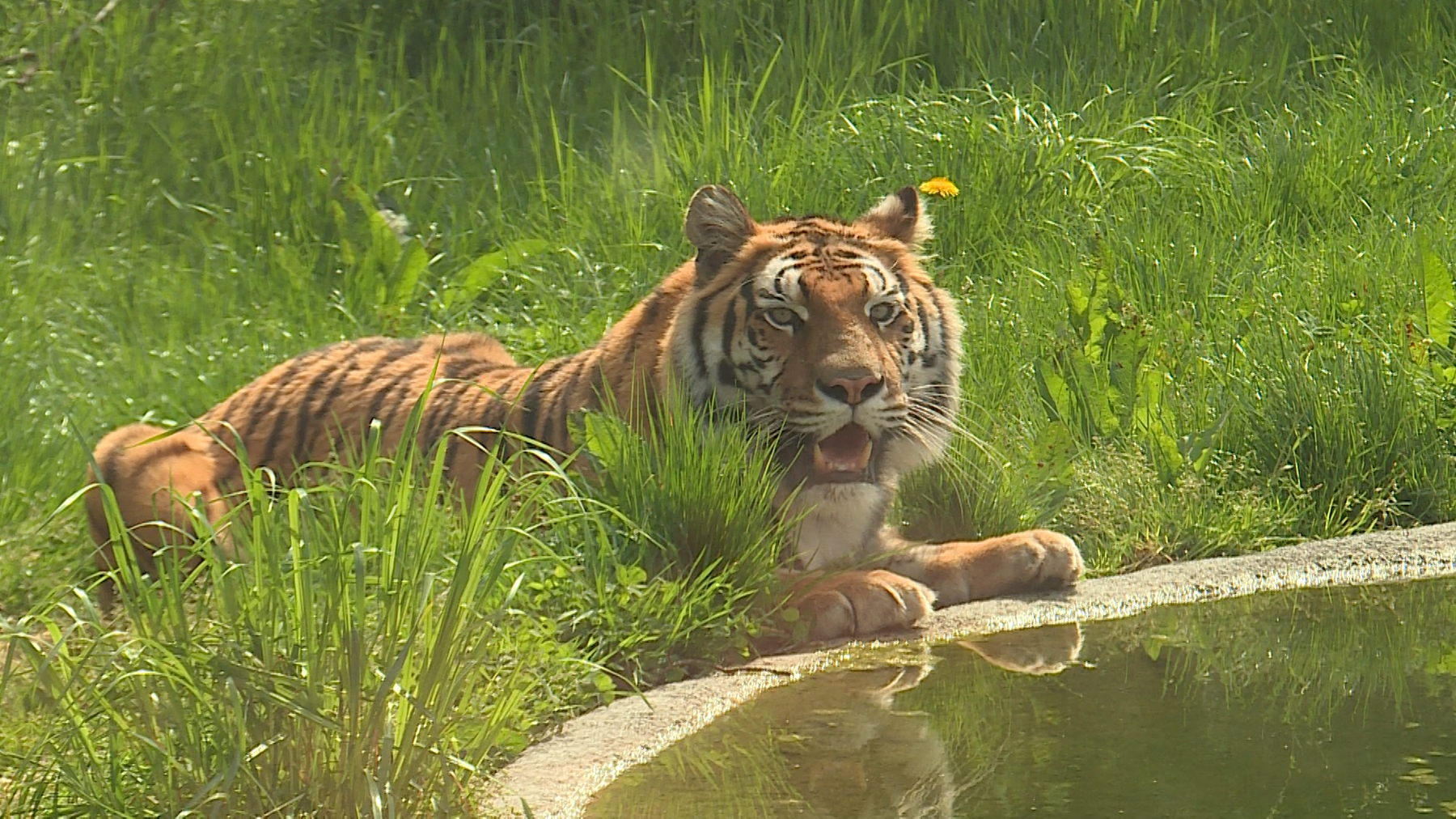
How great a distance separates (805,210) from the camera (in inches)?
284

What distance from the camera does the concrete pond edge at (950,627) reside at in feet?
10.4

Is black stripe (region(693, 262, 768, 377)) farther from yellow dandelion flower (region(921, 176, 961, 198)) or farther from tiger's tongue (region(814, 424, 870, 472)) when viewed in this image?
yellow dandelion flower (region(921, 176, 961, 198))

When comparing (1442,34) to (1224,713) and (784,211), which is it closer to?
(784,211)

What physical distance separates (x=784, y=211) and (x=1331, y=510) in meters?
2.61

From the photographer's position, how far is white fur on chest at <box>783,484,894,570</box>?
4609 mm

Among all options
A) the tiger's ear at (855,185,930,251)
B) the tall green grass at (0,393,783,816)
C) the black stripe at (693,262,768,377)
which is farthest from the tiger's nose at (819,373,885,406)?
the tall green grass at (0,393,783,816)

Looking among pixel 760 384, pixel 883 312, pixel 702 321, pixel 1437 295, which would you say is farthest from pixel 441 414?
pixel 1437 295

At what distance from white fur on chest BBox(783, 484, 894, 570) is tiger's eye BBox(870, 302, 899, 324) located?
430mm

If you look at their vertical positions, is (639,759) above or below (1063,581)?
above

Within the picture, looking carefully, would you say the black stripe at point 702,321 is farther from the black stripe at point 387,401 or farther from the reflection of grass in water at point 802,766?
the reflection of grass in water at point 802,766

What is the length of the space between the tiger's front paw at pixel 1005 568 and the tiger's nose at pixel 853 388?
0.47m

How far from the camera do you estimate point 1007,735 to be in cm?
330

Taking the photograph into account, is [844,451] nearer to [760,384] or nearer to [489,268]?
[760,384]

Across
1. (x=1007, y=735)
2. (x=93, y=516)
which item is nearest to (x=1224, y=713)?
(x=1007, y=735)
